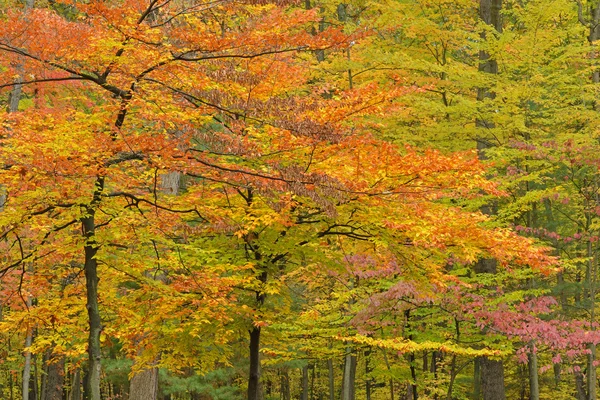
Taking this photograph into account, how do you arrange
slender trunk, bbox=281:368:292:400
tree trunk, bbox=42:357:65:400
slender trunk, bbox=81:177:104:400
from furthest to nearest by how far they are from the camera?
slender trunk, bbox=281:368:292:400
tree trunk, bbox=42:357:65:400
slender trunk, bbox=81:177:104:400

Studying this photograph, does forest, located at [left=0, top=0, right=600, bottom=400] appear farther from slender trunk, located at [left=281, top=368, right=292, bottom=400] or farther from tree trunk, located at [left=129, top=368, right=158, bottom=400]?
slender trunk, located at [left=281, top=368, right=292, bottom=400]

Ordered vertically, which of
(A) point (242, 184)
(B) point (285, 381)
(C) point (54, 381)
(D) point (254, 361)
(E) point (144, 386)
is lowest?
(B) point (285, 381)

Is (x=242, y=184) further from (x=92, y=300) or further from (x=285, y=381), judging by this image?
(x=285, y=381)

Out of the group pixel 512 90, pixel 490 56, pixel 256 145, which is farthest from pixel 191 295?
pixel 490 56

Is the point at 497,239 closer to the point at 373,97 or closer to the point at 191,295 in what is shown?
the point at 373,97

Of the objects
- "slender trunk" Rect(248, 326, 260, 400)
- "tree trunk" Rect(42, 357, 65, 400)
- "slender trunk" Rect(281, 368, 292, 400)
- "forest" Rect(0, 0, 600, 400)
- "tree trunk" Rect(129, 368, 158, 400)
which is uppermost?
"forest" Rect(0, 0, 600, 400)

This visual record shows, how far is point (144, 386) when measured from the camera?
38.8ft

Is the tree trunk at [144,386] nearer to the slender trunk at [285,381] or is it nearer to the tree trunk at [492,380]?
the tree trunk at [492,380]

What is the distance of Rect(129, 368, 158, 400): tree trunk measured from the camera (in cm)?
1181

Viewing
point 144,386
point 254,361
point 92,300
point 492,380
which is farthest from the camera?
point 492,380

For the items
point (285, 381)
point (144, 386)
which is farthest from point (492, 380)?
point (285, 381)

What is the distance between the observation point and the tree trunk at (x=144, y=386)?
38.8ft

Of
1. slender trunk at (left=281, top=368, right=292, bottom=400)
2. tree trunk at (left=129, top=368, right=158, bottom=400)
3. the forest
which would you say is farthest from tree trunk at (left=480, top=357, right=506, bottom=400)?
slender trunk at (left=281, top=368, right=292, bottom=400)

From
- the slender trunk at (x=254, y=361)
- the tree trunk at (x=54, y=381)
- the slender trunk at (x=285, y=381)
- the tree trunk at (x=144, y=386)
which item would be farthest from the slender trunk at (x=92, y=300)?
the slender trunk at (x=285, y=381)
